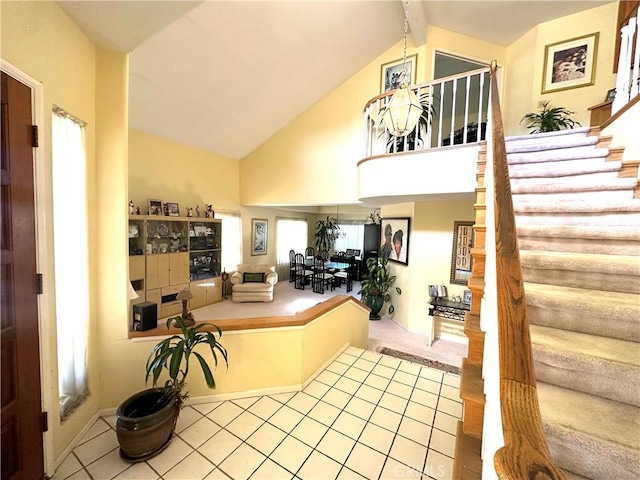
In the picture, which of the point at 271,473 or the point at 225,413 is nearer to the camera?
the point at 271,473

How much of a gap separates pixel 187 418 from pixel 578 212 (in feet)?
10.9

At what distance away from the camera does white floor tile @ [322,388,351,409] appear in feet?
7.22

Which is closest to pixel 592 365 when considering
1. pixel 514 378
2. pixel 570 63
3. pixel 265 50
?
pixel 514 378

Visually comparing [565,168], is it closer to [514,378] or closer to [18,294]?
[514,378]

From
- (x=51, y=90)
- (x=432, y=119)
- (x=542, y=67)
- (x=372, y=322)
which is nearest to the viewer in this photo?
(x=51, y=90)

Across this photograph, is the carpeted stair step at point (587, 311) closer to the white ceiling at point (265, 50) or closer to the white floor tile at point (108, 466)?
the white floor tile at point (108, 466)

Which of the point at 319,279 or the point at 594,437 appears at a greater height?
the point at 594,437

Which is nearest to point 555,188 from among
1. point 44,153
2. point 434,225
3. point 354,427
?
point 434,225

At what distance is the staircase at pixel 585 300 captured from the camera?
88cm

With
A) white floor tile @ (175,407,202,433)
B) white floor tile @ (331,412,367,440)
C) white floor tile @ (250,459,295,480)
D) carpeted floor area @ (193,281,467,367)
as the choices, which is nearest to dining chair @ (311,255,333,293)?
carpeted floor area @ (193,281,467,367)

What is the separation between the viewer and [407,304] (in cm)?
447

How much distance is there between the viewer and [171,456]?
1.68 meters

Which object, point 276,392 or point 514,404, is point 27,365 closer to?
point 276,392

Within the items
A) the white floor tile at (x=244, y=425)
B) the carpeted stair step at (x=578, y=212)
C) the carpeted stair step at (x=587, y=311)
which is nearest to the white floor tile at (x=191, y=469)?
the white floor tile at (x=244, y=425)
